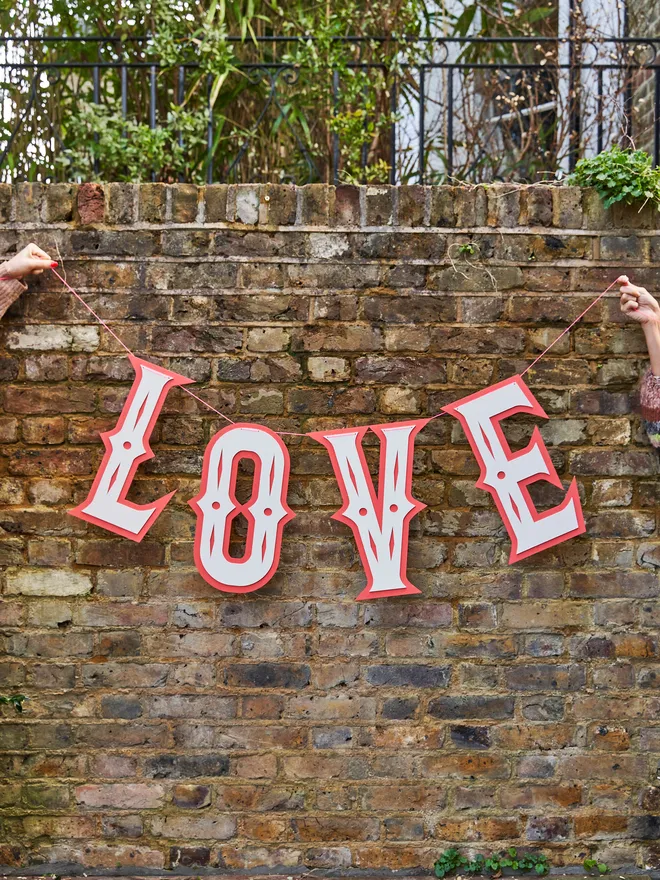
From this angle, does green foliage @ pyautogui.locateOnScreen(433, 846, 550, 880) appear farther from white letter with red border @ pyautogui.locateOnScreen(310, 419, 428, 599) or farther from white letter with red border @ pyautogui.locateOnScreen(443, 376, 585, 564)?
white letter with red border @ pyautogui.locateOnScreen(443, 376, 585, 564)

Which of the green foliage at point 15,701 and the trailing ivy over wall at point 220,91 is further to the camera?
the trailing ivy over wall at point 220,91

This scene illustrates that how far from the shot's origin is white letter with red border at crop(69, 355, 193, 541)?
292 centimetres

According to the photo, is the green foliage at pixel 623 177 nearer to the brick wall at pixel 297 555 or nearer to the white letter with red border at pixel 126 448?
the brick wall at pixel 297 555

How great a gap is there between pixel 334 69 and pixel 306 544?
2081mm

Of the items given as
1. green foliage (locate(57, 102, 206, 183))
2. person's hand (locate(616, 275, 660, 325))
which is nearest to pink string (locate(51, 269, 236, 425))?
green foliage (locate(57, 102, 206, 183))

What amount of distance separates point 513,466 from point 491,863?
1.45 m

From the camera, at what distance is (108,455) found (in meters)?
2.92

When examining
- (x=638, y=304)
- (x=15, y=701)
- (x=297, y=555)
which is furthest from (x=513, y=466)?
(x=15, y=701)

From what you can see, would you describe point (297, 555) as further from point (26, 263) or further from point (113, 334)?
point (26, 263)

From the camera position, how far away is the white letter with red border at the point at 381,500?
293 centimetres

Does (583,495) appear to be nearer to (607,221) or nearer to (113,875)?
(607,221)

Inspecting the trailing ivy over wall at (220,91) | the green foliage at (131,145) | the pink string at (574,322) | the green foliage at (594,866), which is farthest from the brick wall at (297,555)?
the trailing ivy over wall at (220,91)

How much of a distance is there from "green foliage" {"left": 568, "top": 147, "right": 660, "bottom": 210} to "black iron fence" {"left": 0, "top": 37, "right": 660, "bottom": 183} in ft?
2.00

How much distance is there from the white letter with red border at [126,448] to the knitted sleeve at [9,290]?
463 millimetres
